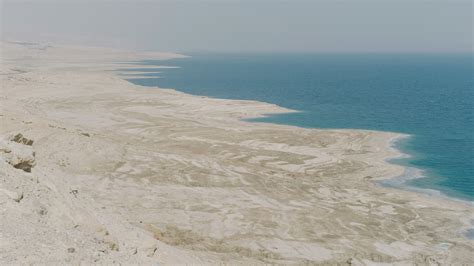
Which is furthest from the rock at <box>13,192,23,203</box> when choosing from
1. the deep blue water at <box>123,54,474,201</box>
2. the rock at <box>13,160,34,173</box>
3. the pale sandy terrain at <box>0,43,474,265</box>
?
the deep blue water at <box>123,54,474,201</box>

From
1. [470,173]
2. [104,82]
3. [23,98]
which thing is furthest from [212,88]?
[470,173]

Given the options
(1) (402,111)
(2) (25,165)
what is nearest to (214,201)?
(2) (25,165)

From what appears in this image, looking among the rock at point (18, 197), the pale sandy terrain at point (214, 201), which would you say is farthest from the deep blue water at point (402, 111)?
the rock at point (18, 197)

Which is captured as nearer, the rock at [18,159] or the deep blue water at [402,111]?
the rock at [18,159]

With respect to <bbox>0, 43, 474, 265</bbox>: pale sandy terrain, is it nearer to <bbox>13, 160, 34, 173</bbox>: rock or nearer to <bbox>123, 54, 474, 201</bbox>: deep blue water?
<bbox>13, 160, 34, 173</bbox>: rock

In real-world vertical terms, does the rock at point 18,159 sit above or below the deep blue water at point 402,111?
above

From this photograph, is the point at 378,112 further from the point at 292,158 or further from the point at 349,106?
the point at 292,158

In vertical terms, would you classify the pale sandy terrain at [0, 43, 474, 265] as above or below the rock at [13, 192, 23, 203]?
below

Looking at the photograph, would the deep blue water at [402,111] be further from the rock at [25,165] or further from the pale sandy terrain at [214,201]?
the rock at [25,165]

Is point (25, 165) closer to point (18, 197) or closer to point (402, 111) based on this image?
point (18, 197)
